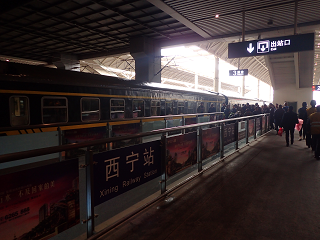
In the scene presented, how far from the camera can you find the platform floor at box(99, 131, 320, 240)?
2.72 metres

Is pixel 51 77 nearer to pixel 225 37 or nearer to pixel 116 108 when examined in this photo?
pixel 116 108

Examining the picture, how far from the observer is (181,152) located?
4.14 meters

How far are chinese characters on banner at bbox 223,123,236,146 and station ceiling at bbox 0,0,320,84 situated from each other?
17.1 feet

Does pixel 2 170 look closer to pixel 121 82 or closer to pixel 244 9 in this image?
pixel 121 82

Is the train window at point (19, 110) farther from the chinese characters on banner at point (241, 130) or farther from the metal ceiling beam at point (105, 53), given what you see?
the metal ceiling beam at point (105, 53)

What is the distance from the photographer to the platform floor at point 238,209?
2.72 metres

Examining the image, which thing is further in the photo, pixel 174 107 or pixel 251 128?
pixel 174 107

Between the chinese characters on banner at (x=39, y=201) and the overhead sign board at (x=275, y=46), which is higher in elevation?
the overhead sign board at (x=275, y=46)

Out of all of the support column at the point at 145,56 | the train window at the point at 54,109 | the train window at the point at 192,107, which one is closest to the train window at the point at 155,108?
the train window at the point at 192,107

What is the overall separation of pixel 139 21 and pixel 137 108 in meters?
5.74

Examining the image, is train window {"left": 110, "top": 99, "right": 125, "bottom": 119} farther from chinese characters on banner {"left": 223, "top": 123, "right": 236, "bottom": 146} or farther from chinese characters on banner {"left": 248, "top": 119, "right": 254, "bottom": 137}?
chinese characters on banner {"left": 248, "top": 119, "right": 254, "bottom": 137}

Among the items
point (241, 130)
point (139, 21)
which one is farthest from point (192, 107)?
point (241, 130)

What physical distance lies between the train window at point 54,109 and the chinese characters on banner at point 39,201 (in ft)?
14.8

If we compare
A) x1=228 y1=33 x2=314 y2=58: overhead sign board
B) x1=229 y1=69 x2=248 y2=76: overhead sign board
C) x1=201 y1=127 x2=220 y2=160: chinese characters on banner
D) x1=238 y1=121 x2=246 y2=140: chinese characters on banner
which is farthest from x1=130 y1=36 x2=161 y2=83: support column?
x1=201 y1=127 x2=220 y2=160: chinese characters on banner
